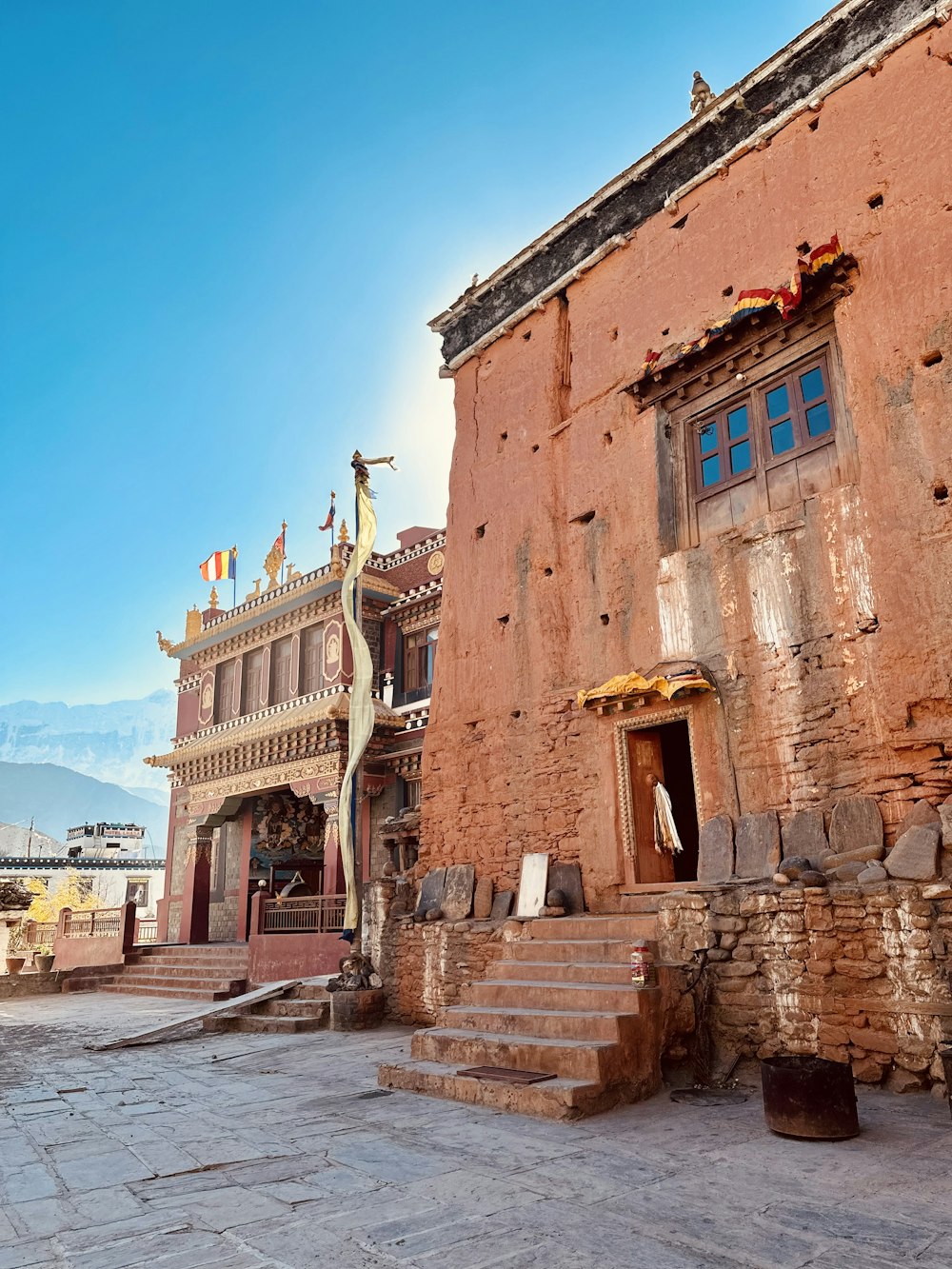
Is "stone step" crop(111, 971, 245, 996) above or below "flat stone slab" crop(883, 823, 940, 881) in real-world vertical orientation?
below

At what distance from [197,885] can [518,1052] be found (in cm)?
1704

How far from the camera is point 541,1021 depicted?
6902 mm

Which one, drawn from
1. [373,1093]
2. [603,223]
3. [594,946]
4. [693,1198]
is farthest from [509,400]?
[693,1198]

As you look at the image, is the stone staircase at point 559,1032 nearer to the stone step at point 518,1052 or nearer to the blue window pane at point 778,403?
the stone step at point 518,1052

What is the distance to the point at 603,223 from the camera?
11.5 metres

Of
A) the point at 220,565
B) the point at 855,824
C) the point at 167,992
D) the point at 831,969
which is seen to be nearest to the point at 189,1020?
the point at 167,992

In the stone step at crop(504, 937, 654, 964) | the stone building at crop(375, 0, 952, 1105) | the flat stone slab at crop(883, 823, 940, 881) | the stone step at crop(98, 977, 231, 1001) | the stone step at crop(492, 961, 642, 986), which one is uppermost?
the stone building at crop(375, 0, 952, 1105)

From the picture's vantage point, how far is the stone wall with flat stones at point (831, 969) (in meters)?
6.13

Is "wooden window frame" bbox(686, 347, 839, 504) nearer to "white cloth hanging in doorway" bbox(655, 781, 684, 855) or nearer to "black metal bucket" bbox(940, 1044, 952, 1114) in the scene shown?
"white cloth hanging in doorway" bbox(655, 781, 684, 855)

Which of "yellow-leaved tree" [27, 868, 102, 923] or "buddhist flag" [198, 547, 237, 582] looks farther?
"yellow-leaved tree" [27, 868, 102, 923]

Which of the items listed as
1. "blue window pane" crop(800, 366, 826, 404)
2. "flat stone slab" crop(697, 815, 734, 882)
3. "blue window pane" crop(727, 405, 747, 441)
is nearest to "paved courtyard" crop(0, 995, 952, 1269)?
"flat stone slab" crop(697, 815, 734, 882)

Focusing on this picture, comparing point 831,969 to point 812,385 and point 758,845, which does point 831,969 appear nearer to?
point 758,845

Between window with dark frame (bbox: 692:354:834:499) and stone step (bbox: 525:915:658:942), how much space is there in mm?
4599

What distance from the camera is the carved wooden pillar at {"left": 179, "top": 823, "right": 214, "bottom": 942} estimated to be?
842 inches
